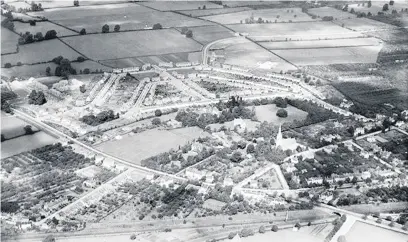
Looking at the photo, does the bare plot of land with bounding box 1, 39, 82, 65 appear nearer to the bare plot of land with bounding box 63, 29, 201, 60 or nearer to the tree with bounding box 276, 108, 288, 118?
the bare plot of land with bounding box 63, 29, 201, 60

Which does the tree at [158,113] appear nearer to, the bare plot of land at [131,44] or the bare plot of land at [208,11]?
the bare plot of land at [131,44]

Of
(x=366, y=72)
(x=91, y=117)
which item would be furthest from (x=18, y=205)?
(x=366, y=72)

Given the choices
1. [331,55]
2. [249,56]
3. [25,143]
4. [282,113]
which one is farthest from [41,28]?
[282,113]

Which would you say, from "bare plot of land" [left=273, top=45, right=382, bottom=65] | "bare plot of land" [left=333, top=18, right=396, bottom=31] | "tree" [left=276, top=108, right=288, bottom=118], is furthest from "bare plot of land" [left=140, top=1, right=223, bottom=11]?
"tree" [left=276, top=108, right=288, bottom=118]

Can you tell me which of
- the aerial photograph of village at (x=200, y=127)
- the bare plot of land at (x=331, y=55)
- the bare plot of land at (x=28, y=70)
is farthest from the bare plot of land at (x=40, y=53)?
the bare plot of land at (x=331, y=55)

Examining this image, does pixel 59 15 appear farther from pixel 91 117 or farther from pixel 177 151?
pixel 177 151

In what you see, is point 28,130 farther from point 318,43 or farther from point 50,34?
point 318,43
